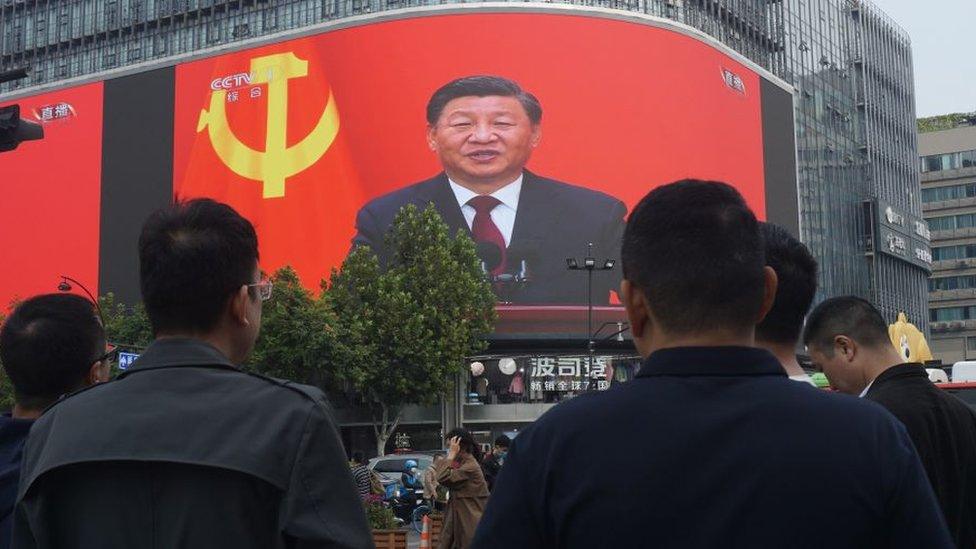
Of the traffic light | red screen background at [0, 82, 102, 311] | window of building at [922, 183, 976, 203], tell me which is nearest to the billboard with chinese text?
red screen background at [0, 82, 102, 311]

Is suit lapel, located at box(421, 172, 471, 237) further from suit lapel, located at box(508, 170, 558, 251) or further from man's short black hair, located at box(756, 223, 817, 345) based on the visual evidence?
man's short black hair, located at box(756, 223, 817, 345)

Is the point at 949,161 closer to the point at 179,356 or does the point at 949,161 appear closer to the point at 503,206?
the point at 503,206

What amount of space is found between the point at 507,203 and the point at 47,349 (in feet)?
137

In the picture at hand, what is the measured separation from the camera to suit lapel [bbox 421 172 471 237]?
4484 centimetres

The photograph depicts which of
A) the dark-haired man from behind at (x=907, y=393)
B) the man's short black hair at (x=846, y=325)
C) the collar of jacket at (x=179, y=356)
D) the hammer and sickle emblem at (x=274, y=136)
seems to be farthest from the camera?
the hammer and sickle emblem at (x=274, y=136)

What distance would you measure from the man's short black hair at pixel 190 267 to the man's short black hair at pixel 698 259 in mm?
980

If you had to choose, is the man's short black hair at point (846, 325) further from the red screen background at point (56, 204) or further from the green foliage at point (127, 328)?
the red screen background at point (56, 204)

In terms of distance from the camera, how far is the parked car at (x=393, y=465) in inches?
1054

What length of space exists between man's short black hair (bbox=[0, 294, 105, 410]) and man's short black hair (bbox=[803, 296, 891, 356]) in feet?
7.88

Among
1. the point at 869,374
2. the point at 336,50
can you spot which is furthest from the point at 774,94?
the point at 869,374

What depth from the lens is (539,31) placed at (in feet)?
156

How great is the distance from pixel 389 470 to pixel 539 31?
82.2 feet

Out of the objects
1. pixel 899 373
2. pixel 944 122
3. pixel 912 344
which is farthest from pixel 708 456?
pixel 944 122

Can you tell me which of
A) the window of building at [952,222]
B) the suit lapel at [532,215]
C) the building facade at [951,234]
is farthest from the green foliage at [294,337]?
the window of building at [952,222]
